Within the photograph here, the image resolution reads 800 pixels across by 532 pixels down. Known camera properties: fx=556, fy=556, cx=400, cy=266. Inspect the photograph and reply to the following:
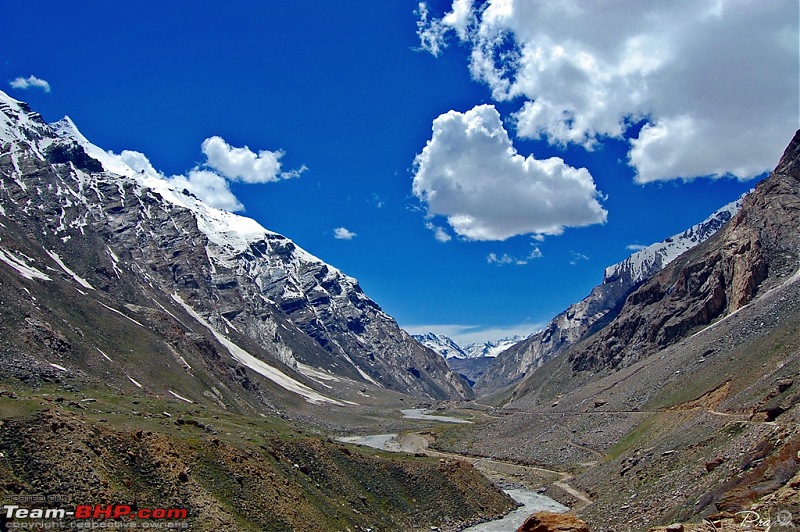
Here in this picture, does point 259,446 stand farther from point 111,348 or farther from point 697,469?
point 111,348

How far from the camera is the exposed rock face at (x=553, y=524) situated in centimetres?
2606

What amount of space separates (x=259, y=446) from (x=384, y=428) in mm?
138327

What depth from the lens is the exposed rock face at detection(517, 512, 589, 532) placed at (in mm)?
26062

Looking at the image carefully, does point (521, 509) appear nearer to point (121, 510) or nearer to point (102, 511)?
point (121, 510)

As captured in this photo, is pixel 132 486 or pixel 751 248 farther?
pixel 751 248

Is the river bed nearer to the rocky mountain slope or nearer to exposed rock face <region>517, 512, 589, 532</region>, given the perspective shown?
the rocky mountain slope

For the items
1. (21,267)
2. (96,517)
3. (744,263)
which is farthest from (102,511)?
(744,263)

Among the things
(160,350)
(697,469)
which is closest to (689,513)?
(697,469)

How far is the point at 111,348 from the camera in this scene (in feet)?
400

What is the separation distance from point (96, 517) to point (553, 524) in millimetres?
24736

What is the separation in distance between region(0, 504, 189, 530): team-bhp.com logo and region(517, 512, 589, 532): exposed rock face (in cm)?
2136

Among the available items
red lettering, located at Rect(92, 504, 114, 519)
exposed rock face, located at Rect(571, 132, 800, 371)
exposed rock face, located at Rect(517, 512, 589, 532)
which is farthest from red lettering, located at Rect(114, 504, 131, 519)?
exposed rock face, located at Rect(571, 132, 800, 371)

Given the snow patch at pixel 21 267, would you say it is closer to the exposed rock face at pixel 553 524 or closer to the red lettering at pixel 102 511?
the red lettering at pixel 102 511

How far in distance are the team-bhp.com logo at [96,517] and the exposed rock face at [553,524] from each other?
841 inches
